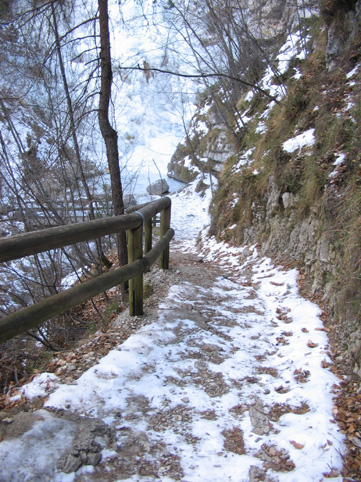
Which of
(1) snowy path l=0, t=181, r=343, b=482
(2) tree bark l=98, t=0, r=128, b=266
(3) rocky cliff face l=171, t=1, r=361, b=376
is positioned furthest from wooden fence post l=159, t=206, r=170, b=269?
(3) rocky cliff face l=171, t=1, r=361, b=376

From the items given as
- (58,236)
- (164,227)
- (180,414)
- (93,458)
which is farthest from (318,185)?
(93,458)

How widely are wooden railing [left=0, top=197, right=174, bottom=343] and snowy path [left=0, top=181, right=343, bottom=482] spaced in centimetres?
57

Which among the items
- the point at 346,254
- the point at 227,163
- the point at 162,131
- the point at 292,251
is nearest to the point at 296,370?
the point at 346,254

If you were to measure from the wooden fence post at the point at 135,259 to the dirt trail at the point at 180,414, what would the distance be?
6.2 inches

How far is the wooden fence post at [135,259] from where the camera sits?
3.53 metres

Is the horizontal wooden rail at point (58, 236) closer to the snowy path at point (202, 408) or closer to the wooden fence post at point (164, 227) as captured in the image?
the snowy path at point (202, 408)

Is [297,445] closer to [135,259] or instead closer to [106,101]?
[135,259]

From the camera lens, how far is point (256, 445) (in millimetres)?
2100

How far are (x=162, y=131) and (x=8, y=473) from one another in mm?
→ 35042

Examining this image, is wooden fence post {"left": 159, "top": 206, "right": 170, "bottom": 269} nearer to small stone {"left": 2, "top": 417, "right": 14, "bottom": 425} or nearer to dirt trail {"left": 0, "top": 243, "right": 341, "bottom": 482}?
dirt trail {"left": 0, "top": 243, "right": 341, "bottom": 482}

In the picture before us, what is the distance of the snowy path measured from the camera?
6.02 feet

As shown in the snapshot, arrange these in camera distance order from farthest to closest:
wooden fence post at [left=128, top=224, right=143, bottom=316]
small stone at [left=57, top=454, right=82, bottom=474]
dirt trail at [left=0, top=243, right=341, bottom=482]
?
1. wooden fence post at [left=128, top=224, right=143, bottom=316]
2. dirt trail at [left=0, top=243, right=341, bottom=482]
3. small stone at [left=57, top=454, right=82, bottom=474]

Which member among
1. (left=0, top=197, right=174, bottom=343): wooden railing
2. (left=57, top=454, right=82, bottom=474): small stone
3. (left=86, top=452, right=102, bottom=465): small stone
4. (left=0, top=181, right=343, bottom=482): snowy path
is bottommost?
(left=0, top=181, right=343, bottom=482): snowy path

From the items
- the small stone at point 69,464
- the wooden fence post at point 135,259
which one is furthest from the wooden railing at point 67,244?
the small stone at point 69,464
